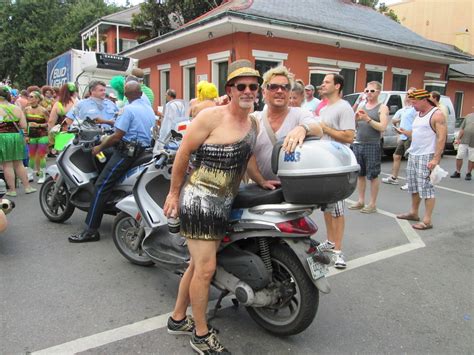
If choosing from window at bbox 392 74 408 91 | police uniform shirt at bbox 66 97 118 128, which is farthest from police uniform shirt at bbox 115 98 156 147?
window at bbox 392 74 408 91

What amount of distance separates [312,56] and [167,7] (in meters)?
13.3

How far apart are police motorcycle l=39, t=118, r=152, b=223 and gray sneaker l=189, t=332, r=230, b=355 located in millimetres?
2416

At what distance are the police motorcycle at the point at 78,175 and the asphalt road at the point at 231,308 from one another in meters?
0.34

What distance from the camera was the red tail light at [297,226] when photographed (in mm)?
2559

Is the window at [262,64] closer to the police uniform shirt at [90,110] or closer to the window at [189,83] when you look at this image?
the window at [189,83]

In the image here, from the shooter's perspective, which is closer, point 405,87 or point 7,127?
point 7,127

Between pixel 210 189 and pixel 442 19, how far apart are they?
39.5 m

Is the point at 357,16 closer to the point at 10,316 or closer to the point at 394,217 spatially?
the point at 394,217

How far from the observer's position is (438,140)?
5.24 meters

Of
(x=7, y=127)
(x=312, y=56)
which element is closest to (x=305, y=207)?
(x=7, y=127)

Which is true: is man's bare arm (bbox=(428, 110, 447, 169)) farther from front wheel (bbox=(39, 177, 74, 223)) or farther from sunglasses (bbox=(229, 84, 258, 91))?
front wheel (bbox=(39, 177, 74, 223))

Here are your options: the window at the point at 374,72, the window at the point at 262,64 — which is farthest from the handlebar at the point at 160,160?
the window at the point at 374,72

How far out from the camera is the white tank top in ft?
17.6

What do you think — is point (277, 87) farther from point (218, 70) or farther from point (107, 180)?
point (218, 70)
